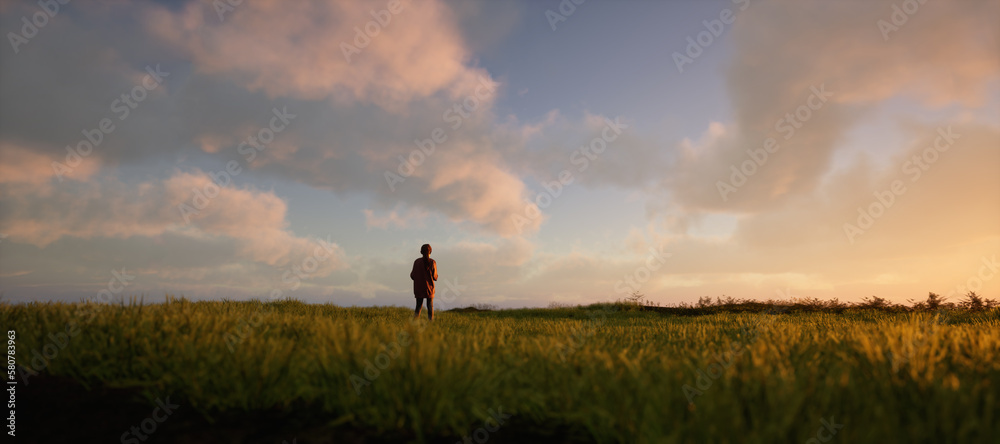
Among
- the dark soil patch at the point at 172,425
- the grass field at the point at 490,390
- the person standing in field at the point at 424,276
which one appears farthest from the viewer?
the person standing in field at the point at 424,276

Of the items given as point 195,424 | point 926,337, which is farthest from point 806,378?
point 195,424

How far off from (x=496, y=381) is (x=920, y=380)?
267 cm

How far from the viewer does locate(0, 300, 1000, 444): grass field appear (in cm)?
254

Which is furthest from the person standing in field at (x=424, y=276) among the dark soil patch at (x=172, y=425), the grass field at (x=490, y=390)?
the dark soil patch at (x=172, y=425)

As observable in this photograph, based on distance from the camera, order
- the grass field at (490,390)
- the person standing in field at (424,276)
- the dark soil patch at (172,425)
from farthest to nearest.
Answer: the person standing in field at (424,276) → the dark soil patch at (172,425) → the grass field at (490,390)

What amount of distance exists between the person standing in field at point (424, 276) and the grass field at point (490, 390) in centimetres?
791

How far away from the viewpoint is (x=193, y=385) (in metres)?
3.38

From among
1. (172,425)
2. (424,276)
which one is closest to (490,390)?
(172,425)

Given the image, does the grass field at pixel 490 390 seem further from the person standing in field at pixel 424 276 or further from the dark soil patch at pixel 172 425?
the person standing in field at pixel 424 276

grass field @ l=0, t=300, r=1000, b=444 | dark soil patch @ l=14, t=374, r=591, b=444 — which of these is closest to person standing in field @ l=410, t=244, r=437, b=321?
grass field @ l=0, t=300, r=1000, b=444

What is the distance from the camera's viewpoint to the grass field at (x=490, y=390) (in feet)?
8.34

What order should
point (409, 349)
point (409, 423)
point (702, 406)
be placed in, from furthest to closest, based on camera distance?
point (409, 349) → point (409, 423) → point (702, 406)

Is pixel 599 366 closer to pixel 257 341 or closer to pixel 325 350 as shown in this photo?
pixel 325 350

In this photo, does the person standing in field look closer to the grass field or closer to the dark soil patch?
the grass field
